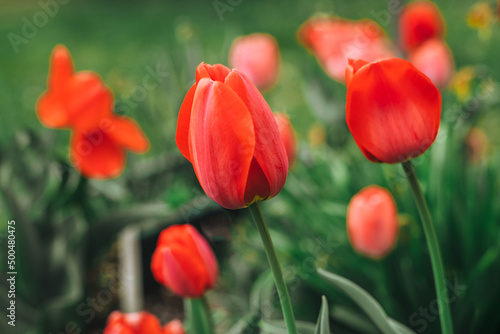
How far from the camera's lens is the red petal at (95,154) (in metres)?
1.06

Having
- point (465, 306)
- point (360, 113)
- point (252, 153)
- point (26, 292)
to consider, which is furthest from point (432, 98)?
point (26, 292)

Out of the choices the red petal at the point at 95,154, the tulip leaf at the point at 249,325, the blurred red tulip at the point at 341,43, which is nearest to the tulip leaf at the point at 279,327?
the tulip leaf at the point at 249,325

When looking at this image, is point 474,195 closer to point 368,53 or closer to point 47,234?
point 368,53

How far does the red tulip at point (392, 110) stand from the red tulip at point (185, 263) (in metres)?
0.25

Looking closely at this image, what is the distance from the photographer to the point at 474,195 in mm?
949

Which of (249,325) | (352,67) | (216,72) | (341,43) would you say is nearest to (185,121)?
(216,72)

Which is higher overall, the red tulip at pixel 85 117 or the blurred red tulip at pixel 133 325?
the red tulip at pixel 85 117

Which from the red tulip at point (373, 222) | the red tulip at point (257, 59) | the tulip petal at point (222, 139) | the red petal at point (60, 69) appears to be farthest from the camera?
the red tulip at point (257, 59)

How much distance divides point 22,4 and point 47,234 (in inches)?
216

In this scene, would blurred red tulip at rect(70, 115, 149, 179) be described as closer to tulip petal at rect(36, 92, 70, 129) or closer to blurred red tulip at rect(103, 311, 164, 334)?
tulip petal at rect(36, 92, 70, 129)

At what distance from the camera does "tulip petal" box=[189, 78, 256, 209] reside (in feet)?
1.34

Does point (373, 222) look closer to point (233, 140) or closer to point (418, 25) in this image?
point (233, 140)

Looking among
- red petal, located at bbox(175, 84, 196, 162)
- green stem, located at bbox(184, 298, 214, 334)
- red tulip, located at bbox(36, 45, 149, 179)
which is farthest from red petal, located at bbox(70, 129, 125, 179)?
red petal, located at bbox(175, 84, 196, 162)

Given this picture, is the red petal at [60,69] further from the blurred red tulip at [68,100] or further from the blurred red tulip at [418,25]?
the blurred red tulip at [418,25]
